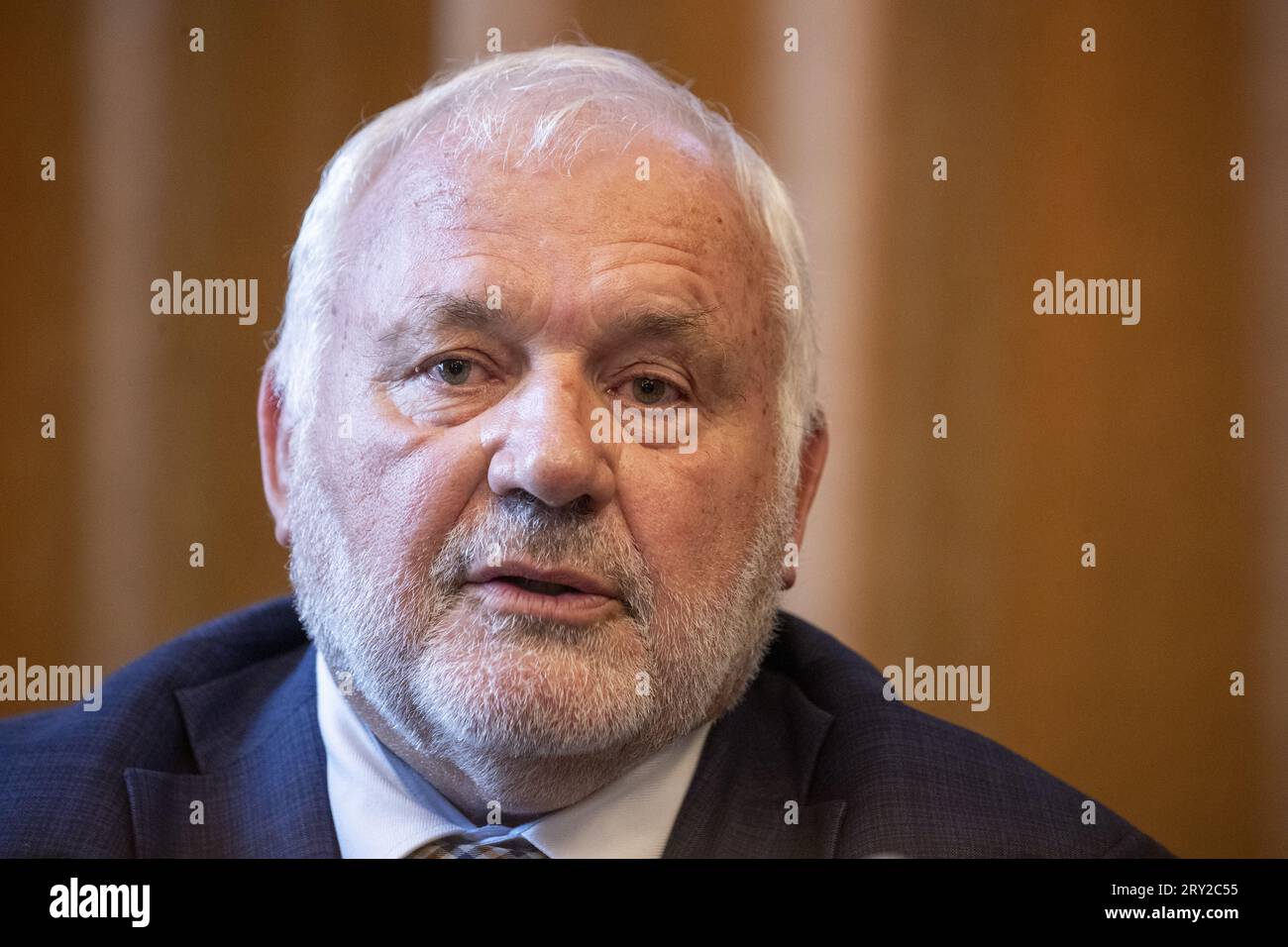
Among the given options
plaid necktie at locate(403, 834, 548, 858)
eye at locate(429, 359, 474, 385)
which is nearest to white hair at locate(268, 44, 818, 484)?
eye at locate(429, 359, 474, 385)

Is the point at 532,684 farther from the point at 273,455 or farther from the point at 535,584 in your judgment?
the point at 273,455

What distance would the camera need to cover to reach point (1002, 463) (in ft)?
7.01

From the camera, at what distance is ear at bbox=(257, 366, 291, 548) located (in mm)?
1955

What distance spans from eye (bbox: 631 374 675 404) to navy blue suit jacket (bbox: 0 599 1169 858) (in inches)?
23.0

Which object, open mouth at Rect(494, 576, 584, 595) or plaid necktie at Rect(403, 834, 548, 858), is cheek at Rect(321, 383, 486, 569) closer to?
open mouth at Rect(494, 576, 584, 595)

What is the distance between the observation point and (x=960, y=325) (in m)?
2.14

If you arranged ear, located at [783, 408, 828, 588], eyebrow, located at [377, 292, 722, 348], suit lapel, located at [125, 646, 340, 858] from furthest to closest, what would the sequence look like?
ear, located at [783, 408, 828, 588] → suit lapel, located at [125, 646, 340, 858] → eyebrow, located at [377, 292, 722, 348]

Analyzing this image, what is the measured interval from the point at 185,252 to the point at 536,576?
3.12ft

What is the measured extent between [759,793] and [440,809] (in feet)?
1.70

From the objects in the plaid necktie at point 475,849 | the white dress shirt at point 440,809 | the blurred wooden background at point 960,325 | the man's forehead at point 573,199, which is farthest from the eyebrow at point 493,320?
the plaid necktie at point 475,849

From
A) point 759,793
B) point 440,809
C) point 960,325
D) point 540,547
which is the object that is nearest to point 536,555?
point 540,547

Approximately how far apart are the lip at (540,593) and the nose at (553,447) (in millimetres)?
101
